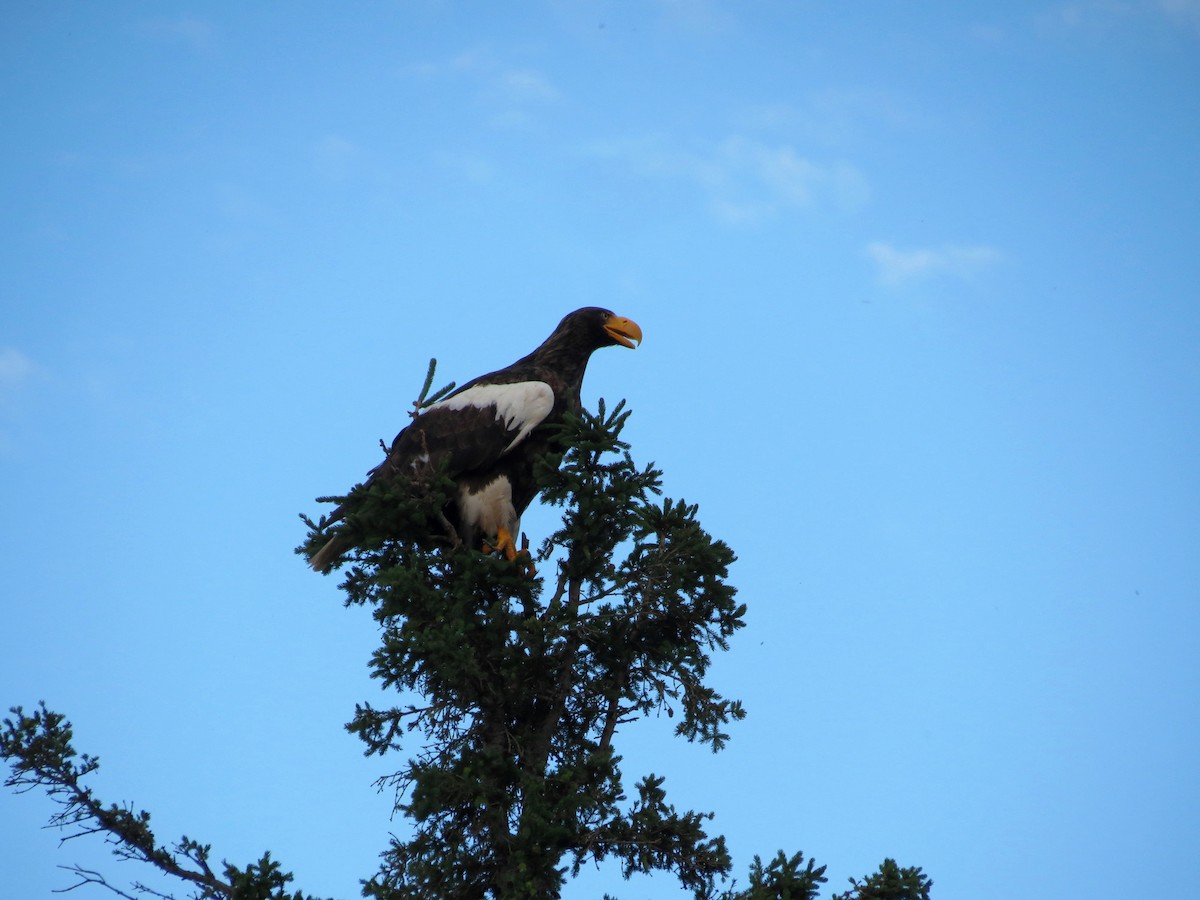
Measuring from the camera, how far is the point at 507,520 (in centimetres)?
788

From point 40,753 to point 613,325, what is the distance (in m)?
5.03

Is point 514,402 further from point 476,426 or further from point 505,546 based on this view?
point 505,546

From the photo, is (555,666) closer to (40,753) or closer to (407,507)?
(407,507)

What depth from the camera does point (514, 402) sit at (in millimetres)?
7895

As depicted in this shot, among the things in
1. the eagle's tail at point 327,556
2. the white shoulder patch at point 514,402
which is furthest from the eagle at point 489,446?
the eagle's tail at point 327,556

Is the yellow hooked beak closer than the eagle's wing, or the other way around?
the eagle's wing

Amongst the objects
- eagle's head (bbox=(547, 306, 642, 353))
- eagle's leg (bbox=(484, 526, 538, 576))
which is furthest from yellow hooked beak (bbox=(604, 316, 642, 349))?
eagle's leg (bbox=(484, 526, 538, 576))

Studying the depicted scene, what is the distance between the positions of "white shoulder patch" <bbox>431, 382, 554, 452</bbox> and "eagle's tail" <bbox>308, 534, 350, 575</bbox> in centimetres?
129

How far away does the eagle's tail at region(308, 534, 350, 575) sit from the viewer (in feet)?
23.8

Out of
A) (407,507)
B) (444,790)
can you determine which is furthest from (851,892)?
(407,507)

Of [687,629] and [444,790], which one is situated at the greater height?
[687,629]

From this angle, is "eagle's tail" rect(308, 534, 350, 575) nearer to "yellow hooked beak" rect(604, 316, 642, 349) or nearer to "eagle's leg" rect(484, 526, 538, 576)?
"eagle's leg" rect(484, 526, 538, 576)

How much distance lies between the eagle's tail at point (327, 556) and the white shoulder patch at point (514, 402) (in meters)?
1.29

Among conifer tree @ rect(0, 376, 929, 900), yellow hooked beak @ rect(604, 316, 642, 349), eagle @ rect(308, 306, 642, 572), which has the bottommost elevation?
conifer tree @ rect(0, 376, 929, 900)
